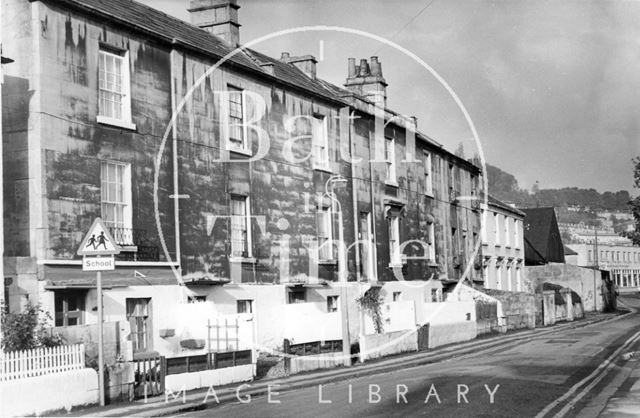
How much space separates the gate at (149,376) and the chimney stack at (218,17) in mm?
14786

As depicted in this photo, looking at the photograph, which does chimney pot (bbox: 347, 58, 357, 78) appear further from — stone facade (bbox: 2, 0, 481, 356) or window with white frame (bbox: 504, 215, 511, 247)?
window with white frame (bbox: 504, 215, 511, 247)

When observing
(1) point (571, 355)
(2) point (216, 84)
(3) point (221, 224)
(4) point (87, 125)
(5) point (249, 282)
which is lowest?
(1) point (571, 355)

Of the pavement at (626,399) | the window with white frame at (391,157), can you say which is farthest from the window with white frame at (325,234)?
the pavement at (626,399)

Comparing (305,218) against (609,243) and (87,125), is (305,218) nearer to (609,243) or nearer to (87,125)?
(87,125)

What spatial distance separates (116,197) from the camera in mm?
21328

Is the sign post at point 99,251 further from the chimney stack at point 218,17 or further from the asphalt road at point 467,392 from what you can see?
the chimney stack at point 218,17

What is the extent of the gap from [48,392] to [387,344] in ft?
51.8

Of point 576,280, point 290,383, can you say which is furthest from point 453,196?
point 576,280

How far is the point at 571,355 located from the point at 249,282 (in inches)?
422

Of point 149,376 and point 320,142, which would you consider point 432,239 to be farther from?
point 149,376

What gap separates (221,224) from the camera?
82.8 feet

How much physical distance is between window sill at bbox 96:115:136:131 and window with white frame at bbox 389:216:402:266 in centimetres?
1792

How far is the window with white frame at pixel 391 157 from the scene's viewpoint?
124 ft

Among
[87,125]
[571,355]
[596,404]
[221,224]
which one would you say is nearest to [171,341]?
[221,224]
